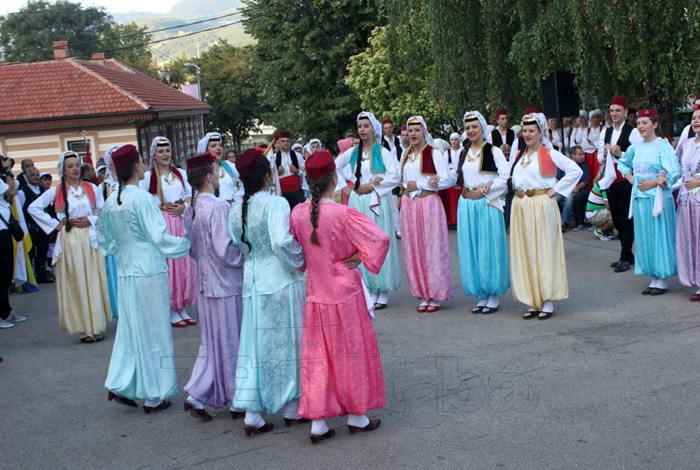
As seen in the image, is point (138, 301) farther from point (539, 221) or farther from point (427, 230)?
point (539, 221)

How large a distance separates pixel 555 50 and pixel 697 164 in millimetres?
6579

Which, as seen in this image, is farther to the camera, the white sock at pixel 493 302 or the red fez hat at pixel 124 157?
the white sock at pixel 493 302

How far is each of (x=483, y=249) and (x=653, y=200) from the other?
1973 mm

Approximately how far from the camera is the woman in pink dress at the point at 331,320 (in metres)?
5.50

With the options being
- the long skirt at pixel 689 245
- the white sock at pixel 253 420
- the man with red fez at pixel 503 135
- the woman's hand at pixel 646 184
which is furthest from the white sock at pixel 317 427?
the man with red fez at pixel 503 135

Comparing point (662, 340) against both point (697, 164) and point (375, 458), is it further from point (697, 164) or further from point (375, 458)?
point (375, 458)

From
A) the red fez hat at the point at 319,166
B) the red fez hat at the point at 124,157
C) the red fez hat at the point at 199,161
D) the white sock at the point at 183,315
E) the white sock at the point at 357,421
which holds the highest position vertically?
the red fez hat at the point at 124,157

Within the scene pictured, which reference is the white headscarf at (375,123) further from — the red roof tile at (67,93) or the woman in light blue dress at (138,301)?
the red roof tile at (67,93)

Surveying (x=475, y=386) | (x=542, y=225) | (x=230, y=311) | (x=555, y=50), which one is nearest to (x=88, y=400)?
(x=230, y=311)

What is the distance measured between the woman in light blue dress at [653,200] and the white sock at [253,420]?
5.32 metres

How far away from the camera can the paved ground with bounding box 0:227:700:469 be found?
5297 mm

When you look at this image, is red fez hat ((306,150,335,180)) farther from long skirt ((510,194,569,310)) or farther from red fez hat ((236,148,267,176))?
long skirt ((510,194,569,310))

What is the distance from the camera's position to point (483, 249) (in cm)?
915

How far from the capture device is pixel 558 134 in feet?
52.0
